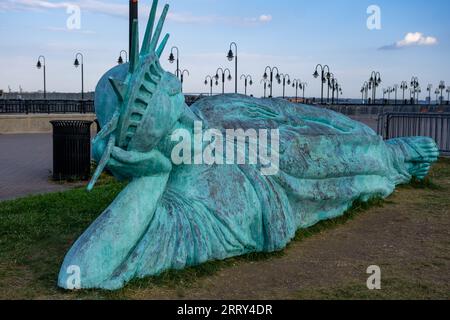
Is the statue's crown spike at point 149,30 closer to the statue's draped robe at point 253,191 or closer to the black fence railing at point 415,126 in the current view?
the statue's draped robe at point 253,191

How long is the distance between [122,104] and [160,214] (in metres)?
0.98

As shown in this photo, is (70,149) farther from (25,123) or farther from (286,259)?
(25,123)

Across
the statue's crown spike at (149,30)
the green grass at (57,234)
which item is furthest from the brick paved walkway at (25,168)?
the statue's crown spike at (149,30)

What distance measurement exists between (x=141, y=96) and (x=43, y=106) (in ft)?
74.0

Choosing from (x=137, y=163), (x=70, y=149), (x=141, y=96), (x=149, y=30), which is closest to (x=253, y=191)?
(x=137, y=163)

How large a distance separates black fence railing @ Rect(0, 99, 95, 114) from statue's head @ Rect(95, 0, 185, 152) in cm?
1937

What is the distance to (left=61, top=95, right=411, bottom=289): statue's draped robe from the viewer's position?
4781 millimetres

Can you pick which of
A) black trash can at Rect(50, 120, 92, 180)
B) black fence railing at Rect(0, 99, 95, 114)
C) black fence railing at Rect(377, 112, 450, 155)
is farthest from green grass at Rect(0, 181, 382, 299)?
black fence railing at Rect(0, 99, 95, 114)

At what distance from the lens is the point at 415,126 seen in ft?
47.4

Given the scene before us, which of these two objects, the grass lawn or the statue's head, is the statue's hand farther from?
the grass lawn

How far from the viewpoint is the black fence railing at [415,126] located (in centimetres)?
1405

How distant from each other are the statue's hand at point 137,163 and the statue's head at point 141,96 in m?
0.07

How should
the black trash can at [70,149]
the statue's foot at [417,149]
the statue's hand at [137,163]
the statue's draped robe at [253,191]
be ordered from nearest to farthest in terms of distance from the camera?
1. the statue's hand at [137,163]
2. the statue's draped robe at [253,191]
3. the statue's foot at [417,149]
4. the black trash can at [70,149]
